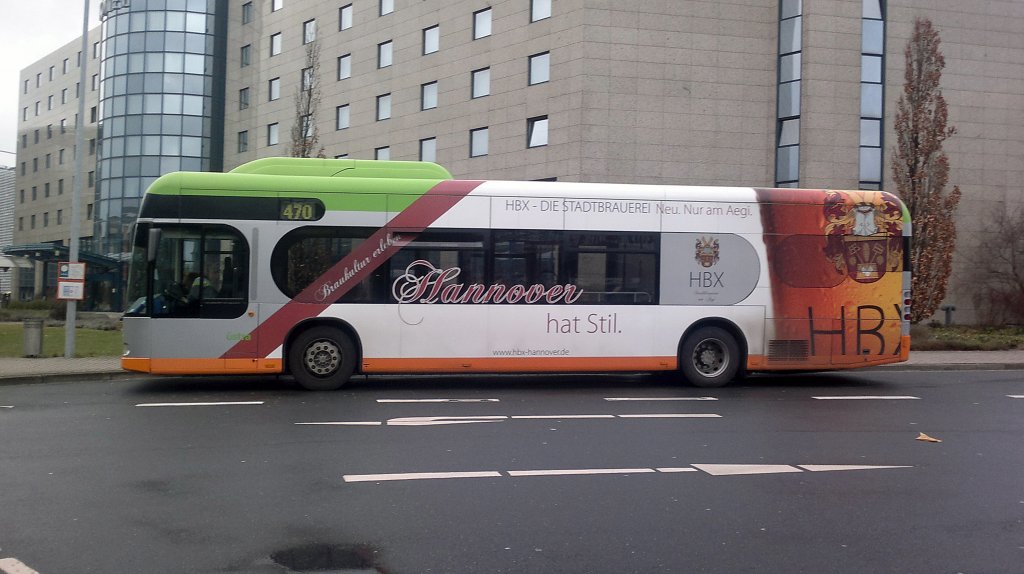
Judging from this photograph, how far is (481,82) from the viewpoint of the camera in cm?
3500

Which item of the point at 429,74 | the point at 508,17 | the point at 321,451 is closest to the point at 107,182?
the point at 429,74

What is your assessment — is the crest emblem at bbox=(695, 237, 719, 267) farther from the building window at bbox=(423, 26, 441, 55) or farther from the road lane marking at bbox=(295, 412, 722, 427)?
the building window at bbox=(423, 26, 441, 55)

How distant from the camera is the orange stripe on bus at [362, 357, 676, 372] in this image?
12.6m

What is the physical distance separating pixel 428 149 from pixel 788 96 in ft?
49.0

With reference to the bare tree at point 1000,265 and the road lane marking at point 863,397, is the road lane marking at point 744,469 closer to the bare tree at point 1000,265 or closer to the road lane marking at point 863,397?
the road lane marking at point 863,397

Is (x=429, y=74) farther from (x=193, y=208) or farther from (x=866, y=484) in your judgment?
(x=866, y=484)

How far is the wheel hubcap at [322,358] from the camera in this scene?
40.9 ft

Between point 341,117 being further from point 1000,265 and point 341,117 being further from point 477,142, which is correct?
point 1000,265

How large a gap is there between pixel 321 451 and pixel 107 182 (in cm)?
4841

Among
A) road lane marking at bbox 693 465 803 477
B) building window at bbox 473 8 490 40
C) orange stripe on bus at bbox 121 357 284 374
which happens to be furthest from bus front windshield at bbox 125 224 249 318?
building window at bbox 473 8 490 40

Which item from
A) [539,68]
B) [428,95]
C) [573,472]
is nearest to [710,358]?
[573,472]

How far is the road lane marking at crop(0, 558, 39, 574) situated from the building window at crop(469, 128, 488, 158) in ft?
101

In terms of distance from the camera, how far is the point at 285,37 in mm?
44906

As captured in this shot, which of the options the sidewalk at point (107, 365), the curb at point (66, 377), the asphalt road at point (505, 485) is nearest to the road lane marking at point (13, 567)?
the asphalt road at point (505, 485)
